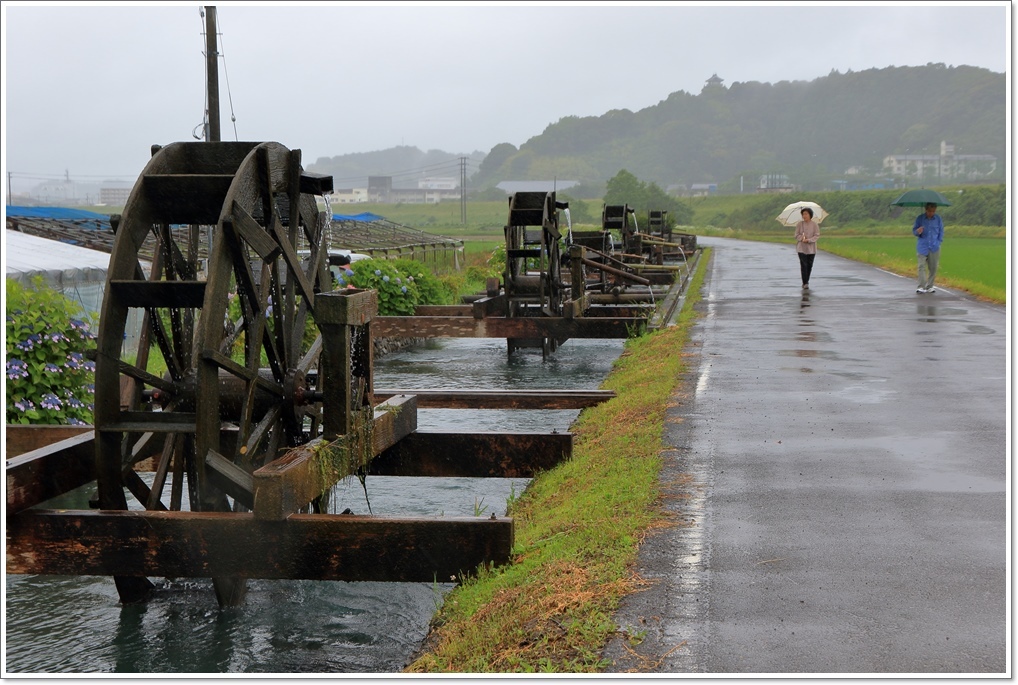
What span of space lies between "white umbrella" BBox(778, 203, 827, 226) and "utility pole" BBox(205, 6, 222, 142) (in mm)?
14162

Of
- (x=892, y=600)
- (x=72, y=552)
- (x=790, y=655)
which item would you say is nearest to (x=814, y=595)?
(x=892, y=600)

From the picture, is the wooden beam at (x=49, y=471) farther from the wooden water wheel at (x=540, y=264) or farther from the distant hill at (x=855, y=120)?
the distant hill at (x=855, y=120)

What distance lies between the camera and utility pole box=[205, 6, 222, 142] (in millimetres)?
16891

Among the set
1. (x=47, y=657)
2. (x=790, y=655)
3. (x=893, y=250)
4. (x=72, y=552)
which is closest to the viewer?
(x=790, y=655)

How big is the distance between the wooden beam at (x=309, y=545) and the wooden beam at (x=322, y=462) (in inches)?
5.8

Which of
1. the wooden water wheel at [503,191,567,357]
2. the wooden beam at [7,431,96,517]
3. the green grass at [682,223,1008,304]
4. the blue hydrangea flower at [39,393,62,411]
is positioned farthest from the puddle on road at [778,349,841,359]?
the wooden beam at [7,431,96,517]

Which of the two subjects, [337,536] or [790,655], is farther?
[337,536]

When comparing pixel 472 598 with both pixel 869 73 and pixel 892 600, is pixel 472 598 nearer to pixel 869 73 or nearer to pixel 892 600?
pixel 892 600

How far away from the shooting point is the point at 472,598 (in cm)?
→ 634

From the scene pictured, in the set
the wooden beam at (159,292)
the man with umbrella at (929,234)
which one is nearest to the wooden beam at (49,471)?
the wooden beam at (159,292)

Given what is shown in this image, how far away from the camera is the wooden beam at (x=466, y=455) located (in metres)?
9.08

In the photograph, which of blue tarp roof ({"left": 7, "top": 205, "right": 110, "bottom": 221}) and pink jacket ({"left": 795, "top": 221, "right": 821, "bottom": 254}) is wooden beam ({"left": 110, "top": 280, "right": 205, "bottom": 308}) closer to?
pink jacket ({"left": 795, "top": 221, "right": 821, "bottom": 254})

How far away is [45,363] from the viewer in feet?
38.2

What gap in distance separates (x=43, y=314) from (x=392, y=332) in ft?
25.5
